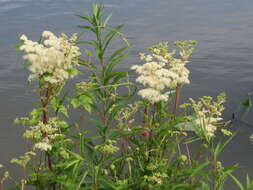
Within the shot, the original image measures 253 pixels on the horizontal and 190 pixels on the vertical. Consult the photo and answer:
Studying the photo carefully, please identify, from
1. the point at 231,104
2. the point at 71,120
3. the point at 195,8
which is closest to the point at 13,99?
the point at 71,120

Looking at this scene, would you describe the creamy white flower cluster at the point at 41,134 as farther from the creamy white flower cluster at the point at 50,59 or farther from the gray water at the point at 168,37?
the gray water at the point at 168,37

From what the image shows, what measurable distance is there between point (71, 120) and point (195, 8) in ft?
24.8

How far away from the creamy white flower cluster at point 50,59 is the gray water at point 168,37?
9.64 ft

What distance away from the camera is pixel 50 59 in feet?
7.94

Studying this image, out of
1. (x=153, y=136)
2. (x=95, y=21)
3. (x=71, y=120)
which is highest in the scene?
(x=95, y=21)

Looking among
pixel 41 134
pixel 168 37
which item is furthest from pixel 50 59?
pixel 168 37

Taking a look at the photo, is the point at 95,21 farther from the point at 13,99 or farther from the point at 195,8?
the point at 195,8

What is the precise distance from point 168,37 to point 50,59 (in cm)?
728

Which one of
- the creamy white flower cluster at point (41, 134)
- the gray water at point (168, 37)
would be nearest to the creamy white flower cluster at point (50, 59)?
the creamy white flower cluster at point (41, 134)

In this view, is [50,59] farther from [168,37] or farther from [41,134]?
[168,37]

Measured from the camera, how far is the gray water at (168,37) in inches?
237

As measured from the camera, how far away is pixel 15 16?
12062 mm

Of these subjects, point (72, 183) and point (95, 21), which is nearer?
point (72, 183)

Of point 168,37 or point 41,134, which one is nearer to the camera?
point 41,134
